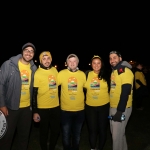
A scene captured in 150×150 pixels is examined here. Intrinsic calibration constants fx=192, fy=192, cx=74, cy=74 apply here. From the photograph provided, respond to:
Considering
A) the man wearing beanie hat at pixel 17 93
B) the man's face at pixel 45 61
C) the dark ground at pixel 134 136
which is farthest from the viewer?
the dark ground at pixel 134 136

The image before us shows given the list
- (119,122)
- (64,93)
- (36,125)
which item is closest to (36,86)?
(64,93)

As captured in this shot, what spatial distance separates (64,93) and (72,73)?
481mm

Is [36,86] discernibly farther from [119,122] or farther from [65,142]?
[119,122]

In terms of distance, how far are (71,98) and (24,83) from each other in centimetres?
106

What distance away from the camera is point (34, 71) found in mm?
4219

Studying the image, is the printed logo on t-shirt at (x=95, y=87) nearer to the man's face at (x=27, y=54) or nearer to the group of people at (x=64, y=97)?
the group of people at (x=64, y=97)

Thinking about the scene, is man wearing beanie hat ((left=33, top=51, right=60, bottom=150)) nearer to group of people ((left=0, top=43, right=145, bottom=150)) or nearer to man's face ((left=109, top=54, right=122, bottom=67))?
group of people ((left=0, top=43, right=145, bottom=150))

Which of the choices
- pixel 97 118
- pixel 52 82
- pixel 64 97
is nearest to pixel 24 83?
pixel 52 82

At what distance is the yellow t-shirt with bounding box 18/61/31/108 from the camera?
3.96 meters

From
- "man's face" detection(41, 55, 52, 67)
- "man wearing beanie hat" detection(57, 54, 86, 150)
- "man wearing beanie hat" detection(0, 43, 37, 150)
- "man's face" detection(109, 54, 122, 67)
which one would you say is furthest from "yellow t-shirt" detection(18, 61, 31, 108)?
"man's face" detection(109, 54, 122, 67)

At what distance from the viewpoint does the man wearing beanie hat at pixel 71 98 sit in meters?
4.24

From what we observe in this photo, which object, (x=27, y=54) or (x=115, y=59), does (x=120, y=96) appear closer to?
(x=115, y=59)

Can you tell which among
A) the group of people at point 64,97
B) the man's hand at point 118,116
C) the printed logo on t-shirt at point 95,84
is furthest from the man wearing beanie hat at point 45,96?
the man's hand at point 118,116

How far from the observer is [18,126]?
4.10 meters
